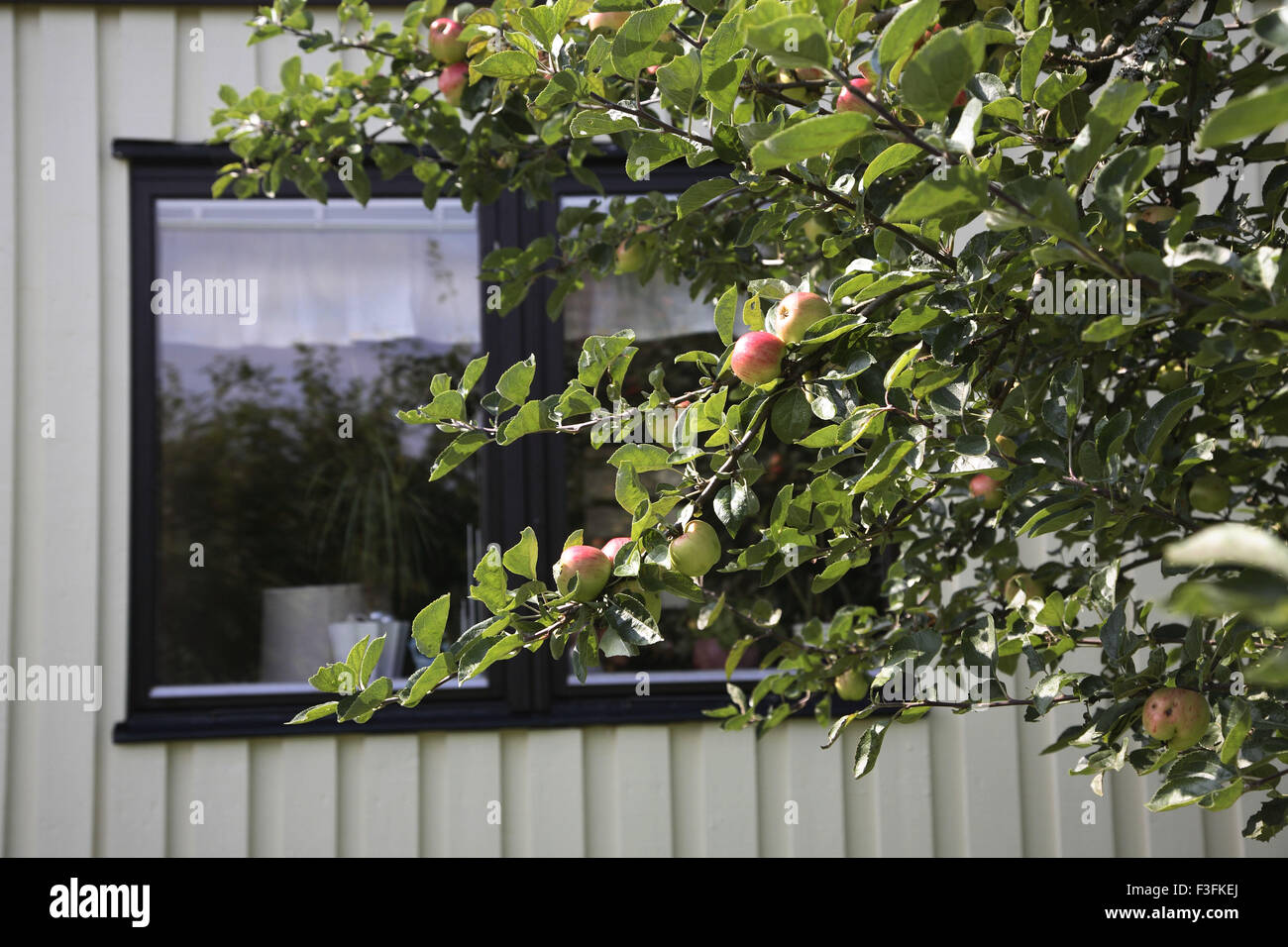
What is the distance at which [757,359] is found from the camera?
2.44 ft

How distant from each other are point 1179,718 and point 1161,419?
0.24m

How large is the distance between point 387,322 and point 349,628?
2.65 feet

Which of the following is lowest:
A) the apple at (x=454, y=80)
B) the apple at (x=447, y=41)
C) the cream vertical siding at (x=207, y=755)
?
the cream vertical siding at (x=207, y=755)

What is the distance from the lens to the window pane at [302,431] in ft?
8.75

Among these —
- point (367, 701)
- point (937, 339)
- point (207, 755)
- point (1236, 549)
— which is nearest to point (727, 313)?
point (937, 339)

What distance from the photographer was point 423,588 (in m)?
2.72

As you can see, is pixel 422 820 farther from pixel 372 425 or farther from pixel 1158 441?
pixel 1158 441

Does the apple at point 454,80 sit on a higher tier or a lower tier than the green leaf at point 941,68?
higher

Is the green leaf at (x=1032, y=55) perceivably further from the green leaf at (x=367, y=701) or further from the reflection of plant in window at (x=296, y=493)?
the reflection of plant in window at (x=296, y=493)

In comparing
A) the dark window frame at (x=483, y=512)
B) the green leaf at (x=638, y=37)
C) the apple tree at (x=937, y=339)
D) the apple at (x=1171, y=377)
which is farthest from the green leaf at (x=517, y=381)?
the dark window frame at (x=483, y=512)

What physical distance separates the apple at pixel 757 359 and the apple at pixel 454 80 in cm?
73

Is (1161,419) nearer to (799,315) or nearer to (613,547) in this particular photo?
(799,315)

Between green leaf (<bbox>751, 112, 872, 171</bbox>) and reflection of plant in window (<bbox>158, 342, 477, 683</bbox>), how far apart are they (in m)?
2.26
